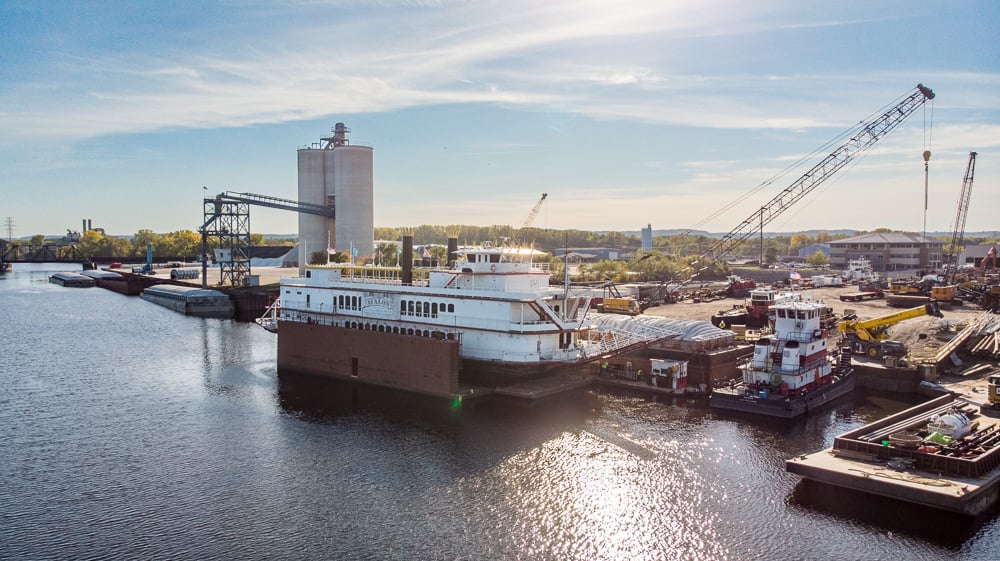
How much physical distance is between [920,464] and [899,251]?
110787mm

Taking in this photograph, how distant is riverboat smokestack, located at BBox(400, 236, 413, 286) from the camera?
138 ft

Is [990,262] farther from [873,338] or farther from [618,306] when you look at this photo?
[873,338]

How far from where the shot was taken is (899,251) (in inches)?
4673

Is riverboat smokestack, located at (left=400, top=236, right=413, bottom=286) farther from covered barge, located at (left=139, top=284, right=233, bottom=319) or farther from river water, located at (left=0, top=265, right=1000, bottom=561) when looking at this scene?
covered barge, located at (left=139, top=284, right=233, bottom=319)

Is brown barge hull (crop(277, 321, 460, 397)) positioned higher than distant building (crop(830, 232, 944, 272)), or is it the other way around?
distant building (crop(830, 232, 944, 272))

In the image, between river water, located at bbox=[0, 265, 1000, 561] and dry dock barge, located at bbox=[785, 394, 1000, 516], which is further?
dry dock barge, located at bbox=[785, 394, 1000, 516]

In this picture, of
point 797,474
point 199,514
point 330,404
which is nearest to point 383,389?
point 330,404

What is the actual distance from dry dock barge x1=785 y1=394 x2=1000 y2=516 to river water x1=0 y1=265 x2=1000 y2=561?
0.87 m

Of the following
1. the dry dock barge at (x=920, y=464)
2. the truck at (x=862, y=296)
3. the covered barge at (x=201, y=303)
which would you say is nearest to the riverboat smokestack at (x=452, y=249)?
the dry dock barge at (x=920, y=464)

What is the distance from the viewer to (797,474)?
24.7 metres

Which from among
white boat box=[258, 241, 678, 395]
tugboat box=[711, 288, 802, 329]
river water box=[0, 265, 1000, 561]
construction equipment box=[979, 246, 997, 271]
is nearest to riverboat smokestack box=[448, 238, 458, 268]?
white boat box=[258, 241, 678, 395]

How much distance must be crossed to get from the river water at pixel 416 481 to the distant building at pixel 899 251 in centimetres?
9458

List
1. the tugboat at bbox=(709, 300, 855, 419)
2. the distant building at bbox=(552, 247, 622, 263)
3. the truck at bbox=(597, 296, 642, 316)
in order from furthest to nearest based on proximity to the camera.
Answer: the distant building at bbox=(552, 247, 622, 263) < the truck at bbox=(597, 296, 642, 316) < the tugboat at bbox=(709, 300, 855, 419)

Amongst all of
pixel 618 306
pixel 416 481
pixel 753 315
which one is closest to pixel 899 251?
pixel 753 315
